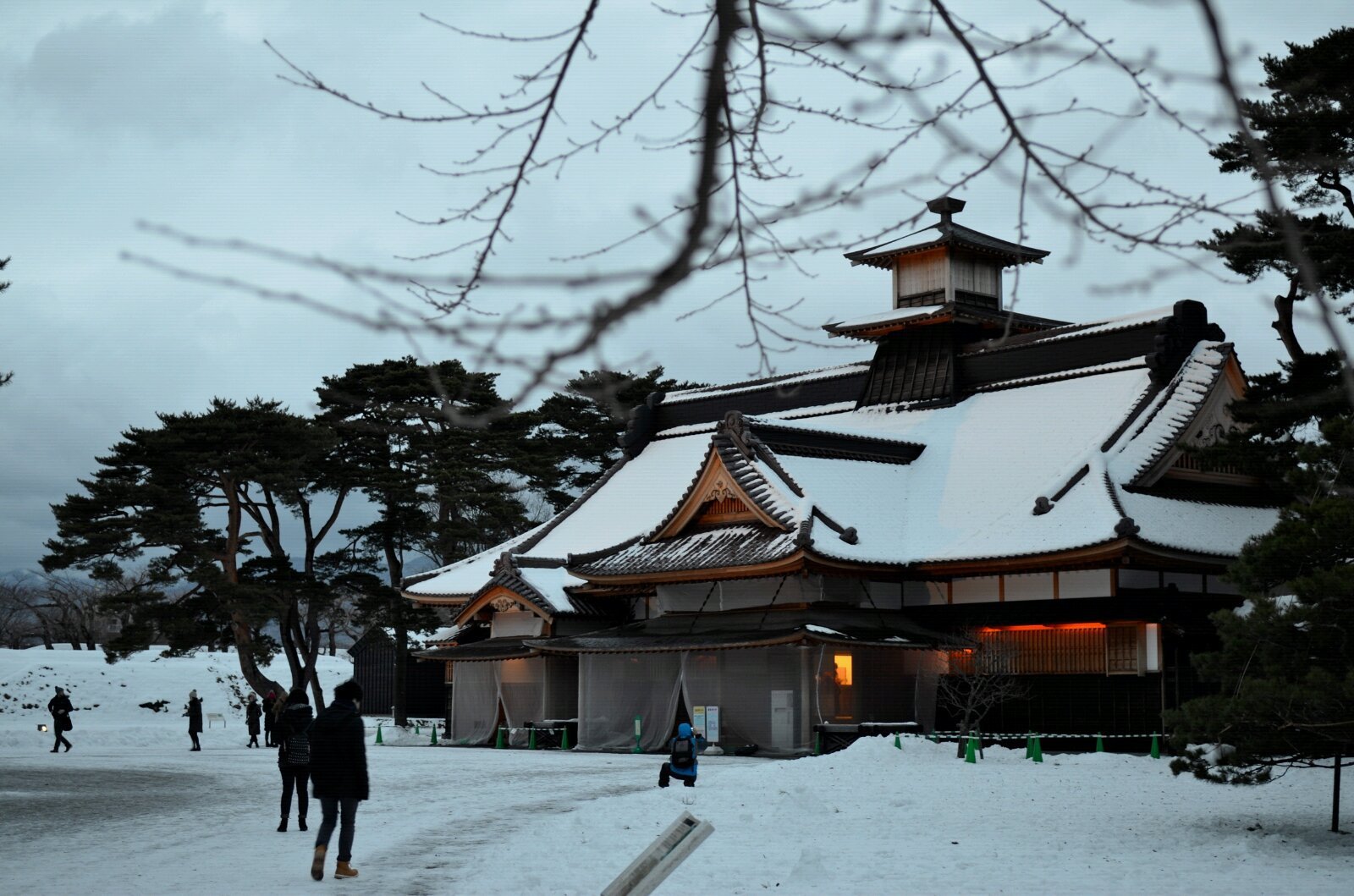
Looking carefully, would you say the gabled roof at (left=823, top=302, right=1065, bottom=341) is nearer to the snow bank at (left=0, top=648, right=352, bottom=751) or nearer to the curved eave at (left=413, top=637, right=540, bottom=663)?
the curved eave at (left=413, top=637, right=540, bottom=663)

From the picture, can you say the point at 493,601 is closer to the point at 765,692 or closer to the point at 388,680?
the point at 765,692

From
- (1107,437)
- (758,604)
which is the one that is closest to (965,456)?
(1107,437)

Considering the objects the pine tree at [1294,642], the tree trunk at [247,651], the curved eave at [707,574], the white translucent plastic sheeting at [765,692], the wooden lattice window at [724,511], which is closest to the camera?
the pine tree at [1294,642]

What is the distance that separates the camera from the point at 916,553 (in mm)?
29609

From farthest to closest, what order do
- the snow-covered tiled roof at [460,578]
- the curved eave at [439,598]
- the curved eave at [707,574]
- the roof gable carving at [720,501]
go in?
the snow-covered tiled roof at [460,578], the curved eave at [439,598], the roof gable carving at [720,501], the curved eave at [707,574]

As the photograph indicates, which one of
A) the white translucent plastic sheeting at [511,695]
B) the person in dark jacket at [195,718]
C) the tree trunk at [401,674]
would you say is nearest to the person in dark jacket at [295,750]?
the white translucent plastic sheeting at [511,695]

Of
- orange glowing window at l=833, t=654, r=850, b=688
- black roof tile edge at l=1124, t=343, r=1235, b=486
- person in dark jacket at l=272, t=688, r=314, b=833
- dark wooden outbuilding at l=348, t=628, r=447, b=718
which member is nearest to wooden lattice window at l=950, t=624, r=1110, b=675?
orange glowing window at l=833, t=654, r=850, b=688

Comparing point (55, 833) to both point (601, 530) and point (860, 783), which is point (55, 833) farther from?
point (601, 530)

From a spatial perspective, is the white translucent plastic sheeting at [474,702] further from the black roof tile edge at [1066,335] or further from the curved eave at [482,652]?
the black roof tile edge at [1066,335]

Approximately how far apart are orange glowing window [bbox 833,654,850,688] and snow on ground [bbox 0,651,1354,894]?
3581 mm

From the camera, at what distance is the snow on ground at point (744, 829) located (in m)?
11.8

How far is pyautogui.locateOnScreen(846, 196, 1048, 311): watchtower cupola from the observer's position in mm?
35094

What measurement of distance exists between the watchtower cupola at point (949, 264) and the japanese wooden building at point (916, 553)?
80mm

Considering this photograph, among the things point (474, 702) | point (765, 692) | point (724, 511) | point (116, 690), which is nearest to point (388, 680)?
point (116, 690)
